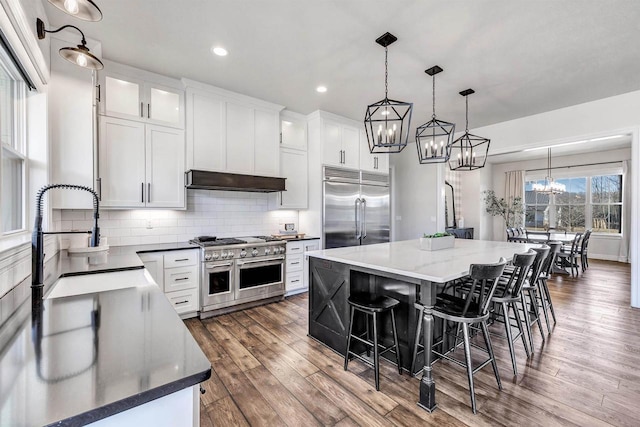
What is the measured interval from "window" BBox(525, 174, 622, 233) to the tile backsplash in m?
7.91

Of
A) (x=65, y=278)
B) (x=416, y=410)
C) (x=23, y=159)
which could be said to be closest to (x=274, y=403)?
(x=416, y=410)

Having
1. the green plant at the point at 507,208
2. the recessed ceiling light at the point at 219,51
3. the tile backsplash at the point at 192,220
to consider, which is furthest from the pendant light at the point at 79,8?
the green plant at the point at 507,208

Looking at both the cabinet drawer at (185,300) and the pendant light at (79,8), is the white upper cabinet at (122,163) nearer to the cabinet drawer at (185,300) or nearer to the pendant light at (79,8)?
the cabinet drawer at (185,300)

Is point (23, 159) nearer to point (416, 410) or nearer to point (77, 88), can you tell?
point (77, 88)

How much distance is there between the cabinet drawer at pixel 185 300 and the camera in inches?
130

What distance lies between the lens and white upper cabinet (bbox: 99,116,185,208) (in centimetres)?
309

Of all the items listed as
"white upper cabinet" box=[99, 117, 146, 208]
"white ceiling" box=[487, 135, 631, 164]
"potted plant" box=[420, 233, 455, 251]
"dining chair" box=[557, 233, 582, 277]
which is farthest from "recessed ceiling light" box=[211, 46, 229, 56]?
"dining chair" box=[557, 233, 582, 277]

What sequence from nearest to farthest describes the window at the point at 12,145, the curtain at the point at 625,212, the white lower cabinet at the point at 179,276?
1. the window at the point at 12,145
2. the white lower cabinet at the point at 179,276
3. the curtain at the point at 625,212

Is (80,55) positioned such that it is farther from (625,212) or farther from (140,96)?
(625,212)

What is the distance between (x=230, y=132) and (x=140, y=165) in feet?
3.82

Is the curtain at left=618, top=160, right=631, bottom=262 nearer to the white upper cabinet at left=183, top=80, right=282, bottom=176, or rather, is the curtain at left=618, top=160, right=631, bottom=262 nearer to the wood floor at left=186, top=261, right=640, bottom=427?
the wood floor at left=186, top=261, right=640, bottom=427

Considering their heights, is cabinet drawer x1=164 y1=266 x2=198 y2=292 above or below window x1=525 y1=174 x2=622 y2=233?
below

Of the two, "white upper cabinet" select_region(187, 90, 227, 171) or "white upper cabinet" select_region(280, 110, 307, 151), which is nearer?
"white upper cabinet" select_region(187, 90, 227, 171)

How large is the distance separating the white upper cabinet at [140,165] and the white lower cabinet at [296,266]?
1616 mm
